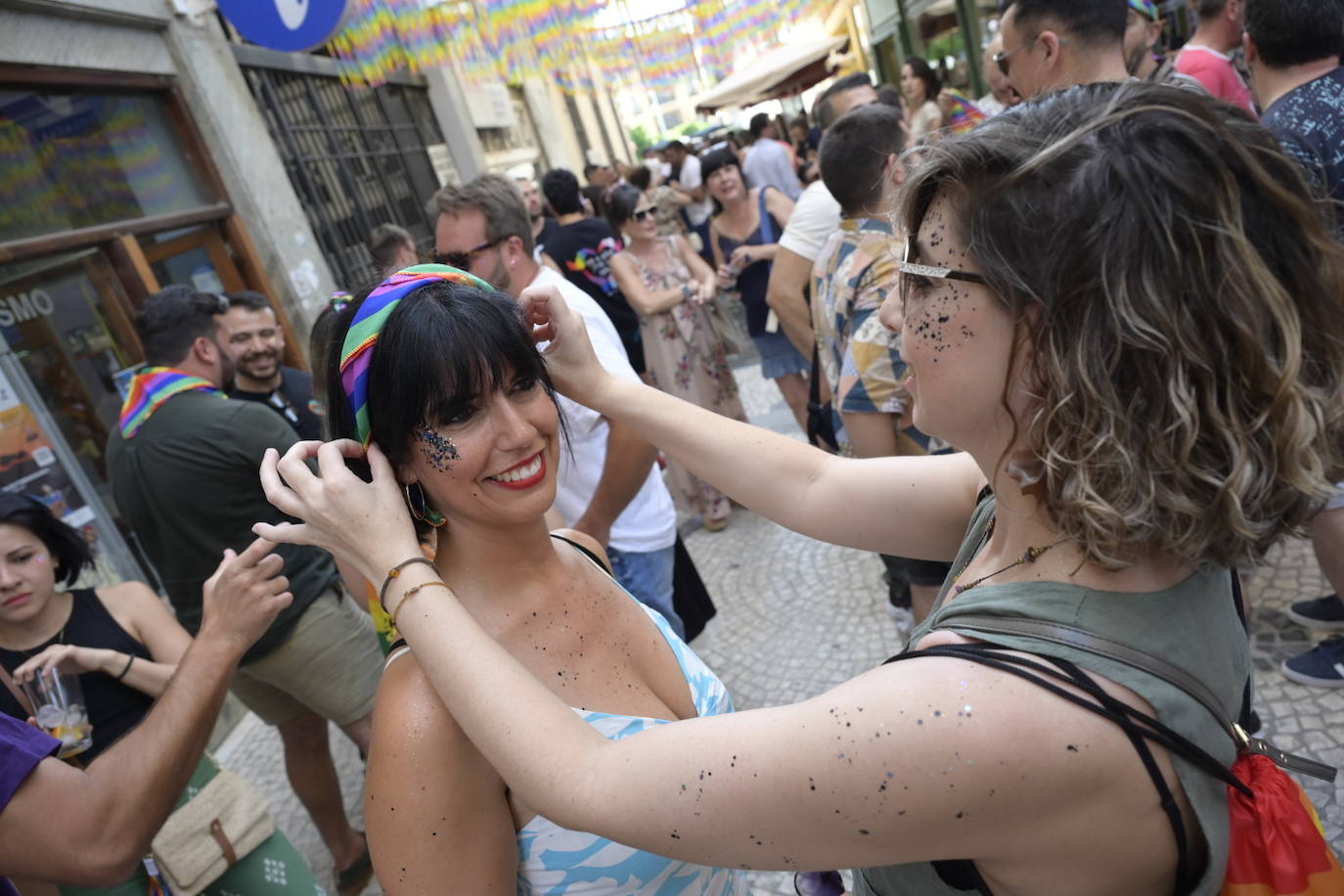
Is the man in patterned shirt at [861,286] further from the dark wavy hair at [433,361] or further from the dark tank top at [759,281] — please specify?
the dark tank top at [759,281]

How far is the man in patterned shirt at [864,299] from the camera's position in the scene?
2.54m

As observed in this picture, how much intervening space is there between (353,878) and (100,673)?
1.43 m

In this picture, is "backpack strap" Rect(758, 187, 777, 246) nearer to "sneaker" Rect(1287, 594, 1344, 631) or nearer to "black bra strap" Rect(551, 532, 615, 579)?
"sneaker" Rect(1287, 594, 1344, 631)

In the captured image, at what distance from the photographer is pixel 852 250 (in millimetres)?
2719

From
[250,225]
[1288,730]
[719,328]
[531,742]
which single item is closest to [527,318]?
[531,742]

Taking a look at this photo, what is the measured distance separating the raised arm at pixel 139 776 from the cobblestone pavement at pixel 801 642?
1.81m

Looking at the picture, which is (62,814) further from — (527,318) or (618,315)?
(618,315)

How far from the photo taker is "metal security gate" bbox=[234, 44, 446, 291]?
6.92 metres

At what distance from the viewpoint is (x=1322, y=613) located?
113 inches

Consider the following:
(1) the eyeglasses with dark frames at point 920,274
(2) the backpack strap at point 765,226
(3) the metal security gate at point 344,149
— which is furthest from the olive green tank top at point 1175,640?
(3) the metal security gate at point 344,149

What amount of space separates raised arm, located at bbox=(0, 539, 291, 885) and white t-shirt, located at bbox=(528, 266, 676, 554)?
0.91 m

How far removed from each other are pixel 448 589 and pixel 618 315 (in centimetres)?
395

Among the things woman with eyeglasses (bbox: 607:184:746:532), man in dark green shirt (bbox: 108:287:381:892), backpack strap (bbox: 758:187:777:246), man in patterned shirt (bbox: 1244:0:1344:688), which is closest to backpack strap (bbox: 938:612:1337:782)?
man in patterned shirt (bbox: 1244:0:1344:688)

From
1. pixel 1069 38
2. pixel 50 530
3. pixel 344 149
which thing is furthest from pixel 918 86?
pixel 50 530
